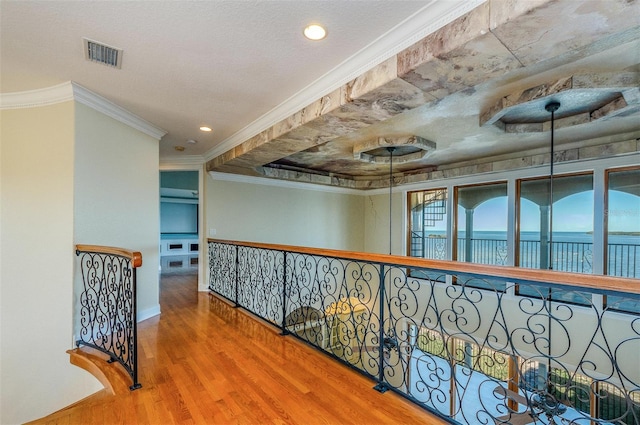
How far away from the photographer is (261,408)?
6.52 feet

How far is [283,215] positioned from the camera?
646 cm

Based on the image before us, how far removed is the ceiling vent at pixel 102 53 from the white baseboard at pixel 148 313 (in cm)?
295

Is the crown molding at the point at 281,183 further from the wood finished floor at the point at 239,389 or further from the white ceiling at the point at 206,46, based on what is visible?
the wood finished floor at the point at 239,389

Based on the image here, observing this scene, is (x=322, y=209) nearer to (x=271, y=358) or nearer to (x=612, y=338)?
(x=271, y=358)

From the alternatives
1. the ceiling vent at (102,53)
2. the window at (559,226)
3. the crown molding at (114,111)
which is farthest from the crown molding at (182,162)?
the window at (559,226)

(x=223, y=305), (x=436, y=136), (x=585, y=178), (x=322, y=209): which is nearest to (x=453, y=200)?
(x=585, y=178)

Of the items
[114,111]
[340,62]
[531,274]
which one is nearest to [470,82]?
[340,62]

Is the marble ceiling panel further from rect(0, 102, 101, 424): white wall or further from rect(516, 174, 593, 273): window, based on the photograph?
rect(0, 102, 101, 424): white wall

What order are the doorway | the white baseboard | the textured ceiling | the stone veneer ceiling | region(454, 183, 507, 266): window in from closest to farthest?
the stone veneer ceiling, the textured ceiling, the white baseboard, region(454, 183, 507, 266): window, the doorway

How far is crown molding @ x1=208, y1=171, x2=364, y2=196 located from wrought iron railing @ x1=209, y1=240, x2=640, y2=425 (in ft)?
4.56

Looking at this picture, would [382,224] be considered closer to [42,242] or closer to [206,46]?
[206,46]

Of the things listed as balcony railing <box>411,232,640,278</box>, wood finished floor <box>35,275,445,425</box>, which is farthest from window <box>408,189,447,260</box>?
wood finished floor <box>35,275,445,425</box>

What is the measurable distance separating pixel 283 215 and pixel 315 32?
4.71m

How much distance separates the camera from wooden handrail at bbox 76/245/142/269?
7.27 ft
